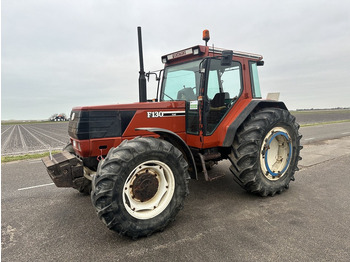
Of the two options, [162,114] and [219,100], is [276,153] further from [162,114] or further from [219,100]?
[162,114]

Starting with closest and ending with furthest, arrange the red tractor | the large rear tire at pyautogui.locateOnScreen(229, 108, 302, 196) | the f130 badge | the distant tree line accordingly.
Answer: the red tractor, the f130 badge, the large rear tire at pyautogui.locateOnScreen(229, 108, 302, 196), the distant tree line

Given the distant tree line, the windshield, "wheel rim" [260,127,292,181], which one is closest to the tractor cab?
the windshield

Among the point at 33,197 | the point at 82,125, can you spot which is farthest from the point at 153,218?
the point at 33,197

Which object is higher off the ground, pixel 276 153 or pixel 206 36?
pixel 206 36

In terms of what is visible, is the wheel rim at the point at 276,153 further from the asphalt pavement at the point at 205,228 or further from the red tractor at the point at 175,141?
the asphalt pavement at the point at 205,228

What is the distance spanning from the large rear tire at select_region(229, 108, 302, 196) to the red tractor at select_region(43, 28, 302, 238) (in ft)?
0.05

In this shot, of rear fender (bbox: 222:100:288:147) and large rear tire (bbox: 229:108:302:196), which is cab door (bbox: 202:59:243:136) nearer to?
rear fender (bbox: 222:100:288:147)

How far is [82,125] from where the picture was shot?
3.00 meters

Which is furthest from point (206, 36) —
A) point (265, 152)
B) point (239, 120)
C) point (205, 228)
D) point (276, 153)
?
point (205, 228)

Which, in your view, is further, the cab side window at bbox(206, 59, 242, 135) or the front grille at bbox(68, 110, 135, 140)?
the cab side window at bbox(206, 59, 242, 135)

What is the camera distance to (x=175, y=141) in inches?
134

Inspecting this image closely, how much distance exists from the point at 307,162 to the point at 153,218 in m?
5.14

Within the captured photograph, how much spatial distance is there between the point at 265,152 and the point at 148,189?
2.19 metres

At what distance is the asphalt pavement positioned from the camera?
241 centimetres
